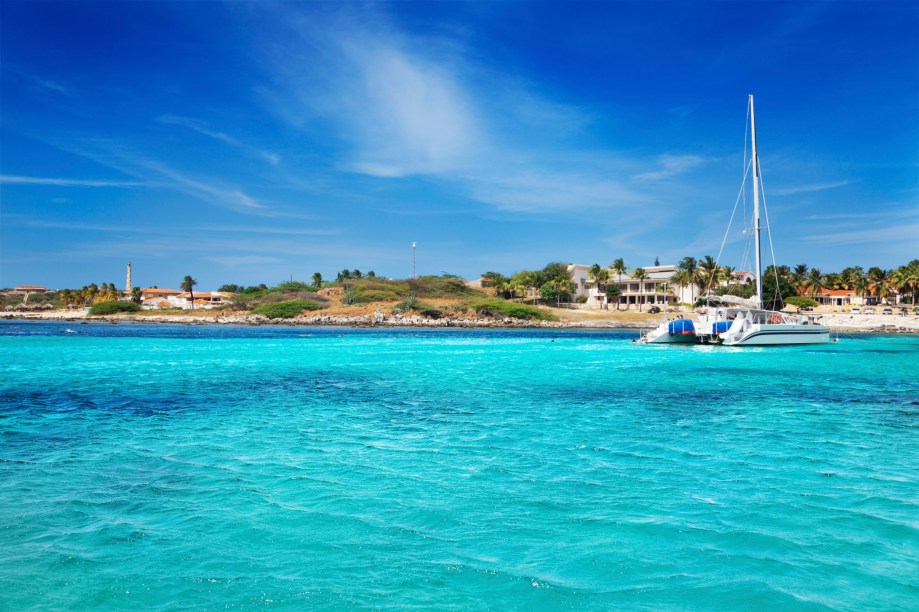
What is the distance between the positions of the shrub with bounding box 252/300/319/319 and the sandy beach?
1.88 m

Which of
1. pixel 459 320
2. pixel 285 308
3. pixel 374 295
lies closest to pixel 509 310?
pixel 459 320

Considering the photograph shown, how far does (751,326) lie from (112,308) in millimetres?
106275

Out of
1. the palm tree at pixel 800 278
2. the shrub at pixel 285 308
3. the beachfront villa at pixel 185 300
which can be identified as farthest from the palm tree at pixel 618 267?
the beachfront villa at pixel 185 300

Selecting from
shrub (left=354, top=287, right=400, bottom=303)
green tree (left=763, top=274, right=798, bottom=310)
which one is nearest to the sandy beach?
green tree (left=763, top=274, right=798, bottom=310)

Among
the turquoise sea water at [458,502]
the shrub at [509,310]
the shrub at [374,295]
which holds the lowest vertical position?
the turquoise sea water at [458,502]

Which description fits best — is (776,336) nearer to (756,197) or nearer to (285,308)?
(756,197)

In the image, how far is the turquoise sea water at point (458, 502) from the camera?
5.20m

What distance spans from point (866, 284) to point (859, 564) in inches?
4166

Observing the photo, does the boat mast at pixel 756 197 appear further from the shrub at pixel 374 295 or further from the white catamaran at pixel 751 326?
the shrub at pixel 374 295

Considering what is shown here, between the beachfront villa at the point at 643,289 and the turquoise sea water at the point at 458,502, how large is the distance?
7993 cm

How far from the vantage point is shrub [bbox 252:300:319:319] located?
99750mm

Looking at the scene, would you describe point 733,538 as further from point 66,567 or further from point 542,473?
point 66,567

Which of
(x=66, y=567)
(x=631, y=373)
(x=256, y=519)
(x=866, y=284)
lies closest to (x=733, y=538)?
(x=256, y=519)

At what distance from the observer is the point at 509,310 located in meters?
94.7
